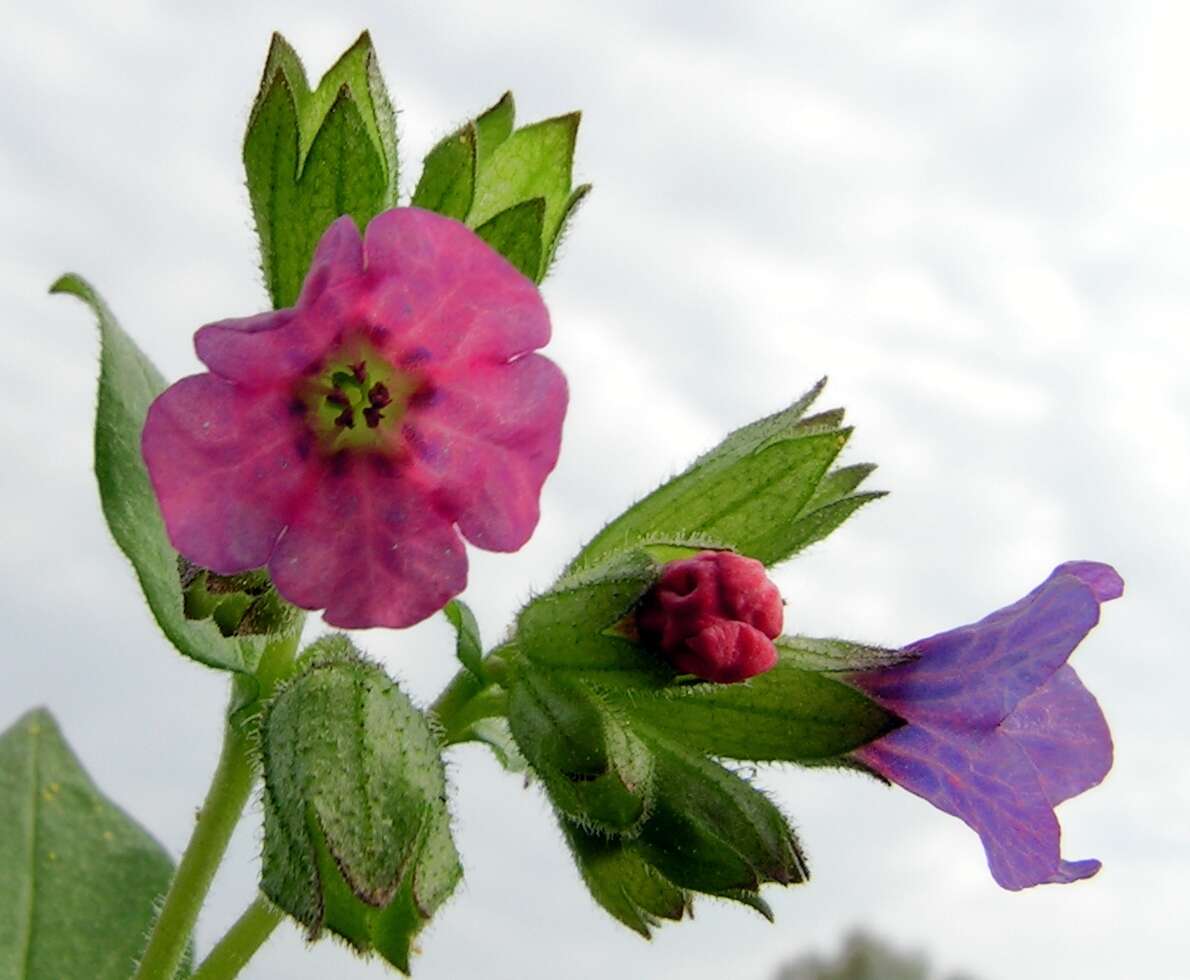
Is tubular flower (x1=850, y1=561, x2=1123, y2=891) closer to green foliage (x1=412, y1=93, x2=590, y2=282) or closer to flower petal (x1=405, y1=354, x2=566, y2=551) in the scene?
flower petal (x1=405, y1=354, x2=566, y2=551)

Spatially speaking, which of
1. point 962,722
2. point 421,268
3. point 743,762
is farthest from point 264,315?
point 962,722

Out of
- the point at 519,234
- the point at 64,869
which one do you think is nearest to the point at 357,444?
the point at 519,234

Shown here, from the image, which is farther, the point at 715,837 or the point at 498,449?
the point at 715,837

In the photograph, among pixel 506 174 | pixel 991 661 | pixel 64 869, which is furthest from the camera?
pixel 64 869

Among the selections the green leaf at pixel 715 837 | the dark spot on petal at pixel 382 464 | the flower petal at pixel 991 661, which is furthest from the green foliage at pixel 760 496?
the dark spot on petal at pixel 382 464

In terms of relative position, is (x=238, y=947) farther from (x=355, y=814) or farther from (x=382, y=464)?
(x=382, y=464)

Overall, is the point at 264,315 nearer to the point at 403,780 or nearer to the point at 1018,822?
the point at 403,780

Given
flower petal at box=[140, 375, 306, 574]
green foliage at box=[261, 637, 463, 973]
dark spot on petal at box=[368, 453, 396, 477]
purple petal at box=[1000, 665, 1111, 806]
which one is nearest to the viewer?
flower petal at box=[140, 375, 306, 574]

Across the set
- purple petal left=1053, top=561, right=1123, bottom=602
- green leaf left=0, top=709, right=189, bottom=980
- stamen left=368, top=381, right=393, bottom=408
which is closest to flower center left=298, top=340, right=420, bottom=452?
stamen left=368, top=381, right=393, bottom=408
